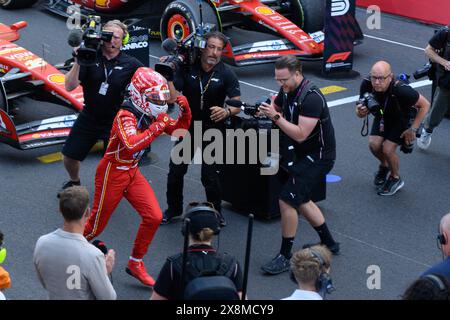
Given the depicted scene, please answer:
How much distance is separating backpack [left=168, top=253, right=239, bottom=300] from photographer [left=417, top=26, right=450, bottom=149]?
232 inches

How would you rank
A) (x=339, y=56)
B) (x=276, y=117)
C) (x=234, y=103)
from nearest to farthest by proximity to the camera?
(x=276, y=117) < (x=234, y=103) < (x=339, y=56)

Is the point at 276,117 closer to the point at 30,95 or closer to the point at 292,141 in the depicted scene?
the point at 292,141

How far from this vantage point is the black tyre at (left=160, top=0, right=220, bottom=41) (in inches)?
511

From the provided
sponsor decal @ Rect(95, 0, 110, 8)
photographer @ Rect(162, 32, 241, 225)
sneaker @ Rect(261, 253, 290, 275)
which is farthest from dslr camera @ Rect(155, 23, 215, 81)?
sponsor decal @ Rect(95, 0, 110, 8)

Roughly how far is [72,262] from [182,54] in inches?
130

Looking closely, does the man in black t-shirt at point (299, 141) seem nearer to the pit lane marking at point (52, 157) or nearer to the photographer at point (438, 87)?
the pit lane marking at point (52, 157)

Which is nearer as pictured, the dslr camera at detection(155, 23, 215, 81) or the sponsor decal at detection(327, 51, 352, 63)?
the dslr camera at detection(155, 23, 215, 81)

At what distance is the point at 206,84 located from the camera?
8188 millimetres

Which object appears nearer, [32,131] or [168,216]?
[168,216]

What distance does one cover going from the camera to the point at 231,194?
8.87 metres

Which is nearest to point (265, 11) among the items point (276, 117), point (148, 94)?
point (276, 117)

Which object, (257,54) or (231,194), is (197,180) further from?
(257,54)

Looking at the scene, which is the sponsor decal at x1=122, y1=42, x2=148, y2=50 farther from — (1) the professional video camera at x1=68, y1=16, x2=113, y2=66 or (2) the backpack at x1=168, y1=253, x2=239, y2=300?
(2) the backpack at x1=168, y1=253, x2=239, y2=300

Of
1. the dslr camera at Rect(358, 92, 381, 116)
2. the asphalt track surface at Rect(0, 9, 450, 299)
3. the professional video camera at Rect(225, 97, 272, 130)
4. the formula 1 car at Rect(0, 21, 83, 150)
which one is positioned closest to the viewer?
the asphalt track surface at Rect(0, 9, 450, 299)
